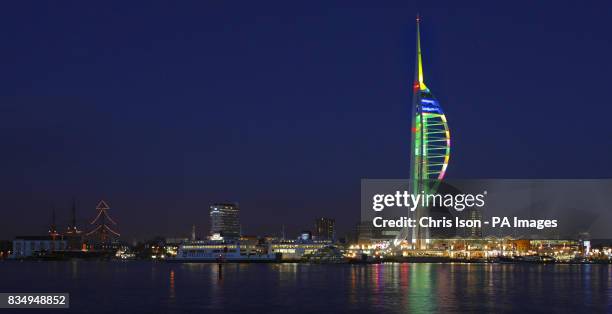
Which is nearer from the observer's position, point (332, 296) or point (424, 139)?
point (332, 296)

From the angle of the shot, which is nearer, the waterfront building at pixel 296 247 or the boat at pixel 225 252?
the boat at pixel 225 252

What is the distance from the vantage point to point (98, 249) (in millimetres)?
156375

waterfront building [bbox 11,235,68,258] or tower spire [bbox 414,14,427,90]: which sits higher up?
tower spire [bbox 414,14,427,90]

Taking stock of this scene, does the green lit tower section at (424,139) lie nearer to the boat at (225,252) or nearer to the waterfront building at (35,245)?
the boat at (225,252)

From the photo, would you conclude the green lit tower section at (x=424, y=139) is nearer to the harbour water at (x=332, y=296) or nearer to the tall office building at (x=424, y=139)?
the tall office building at (x=424, y=139)

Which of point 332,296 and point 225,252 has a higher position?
point 332,296

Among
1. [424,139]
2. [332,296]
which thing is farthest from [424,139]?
[332,296]

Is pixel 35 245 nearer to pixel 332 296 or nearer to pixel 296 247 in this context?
pixel 296 247

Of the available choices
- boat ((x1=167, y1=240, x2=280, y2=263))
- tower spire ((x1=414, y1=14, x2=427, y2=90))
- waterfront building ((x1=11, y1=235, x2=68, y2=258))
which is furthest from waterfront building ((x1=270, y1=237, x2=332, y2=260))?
waterfront building ((x1=11, y1=235, x2=68, y2=258))

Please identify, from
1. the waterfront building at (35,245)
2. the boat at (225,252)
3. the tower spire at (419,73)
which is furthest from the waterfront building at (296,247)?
the waterfront building at (35,245)

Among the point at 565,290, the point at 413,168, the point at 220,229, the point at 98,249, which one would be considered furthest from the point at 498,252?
the point at 565,290

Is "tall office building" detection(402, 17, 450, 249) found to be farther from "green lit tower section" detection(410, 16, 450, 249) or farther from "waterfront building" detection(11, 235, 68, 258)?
"waterfront building" detection(11, 235, 68, 258)

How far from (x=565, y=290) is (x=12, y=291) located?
111 feet

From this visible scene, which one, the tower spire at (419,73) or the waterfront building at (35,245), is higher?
the tower spire at (419,73)
